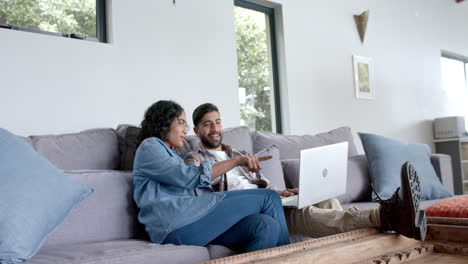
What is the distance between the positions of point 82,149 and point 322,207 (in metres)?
1.19

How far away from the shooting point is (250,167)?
1.82m

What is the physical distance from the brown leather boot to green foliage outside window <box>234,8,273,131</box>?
2.22 metres

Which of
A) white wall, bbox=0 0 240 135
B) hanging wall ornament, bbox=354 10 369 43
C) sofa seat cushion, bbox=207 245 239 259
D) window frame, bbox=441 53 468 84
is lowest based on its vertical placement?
sofa seat cushion, bbox=207 245 239 259

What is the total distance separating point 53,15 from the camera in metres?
2.64

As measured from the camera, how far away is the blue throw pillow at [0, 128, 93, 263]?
138cm

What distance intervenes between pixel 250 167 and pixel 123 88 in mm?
1304

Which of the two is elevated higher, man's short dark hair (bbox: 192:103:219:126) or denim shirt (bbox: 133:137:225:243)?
man's short dark hair (bbox: 192:103:219:126)

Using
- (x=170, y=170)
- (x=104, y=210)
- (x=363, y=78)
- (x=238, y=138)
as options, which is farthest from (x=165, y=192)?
(x=363, y=78)

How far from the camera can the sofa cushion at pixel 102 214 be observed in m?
1.72

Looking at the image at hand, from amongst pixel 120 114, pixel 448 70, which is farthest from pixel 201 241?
pixel 448 70

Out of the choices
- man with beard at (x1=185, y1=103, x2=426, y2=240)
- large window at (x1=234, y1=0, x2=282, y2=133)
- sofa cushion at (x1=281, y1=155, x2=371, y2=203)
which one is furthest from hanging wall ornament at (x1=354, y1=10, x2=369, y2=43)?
man with beard at (x1=185, y1=103, x2=426, y2=240)

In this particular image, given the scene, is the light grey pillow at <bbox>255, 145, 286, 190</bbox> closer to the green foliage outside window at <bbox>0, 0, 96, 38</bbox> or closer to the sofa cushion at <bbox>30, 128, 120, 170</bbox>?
the sofa cushion at <bbox>30, 128, 120, 170</bbox>

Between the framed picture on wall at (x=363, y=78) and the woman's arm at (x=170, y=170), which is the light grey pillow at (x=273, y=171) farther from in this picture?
the framed picture on wall at (x=363, y=78)

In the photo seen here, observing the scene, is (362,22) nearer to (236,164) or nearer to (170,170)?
(236,164)
